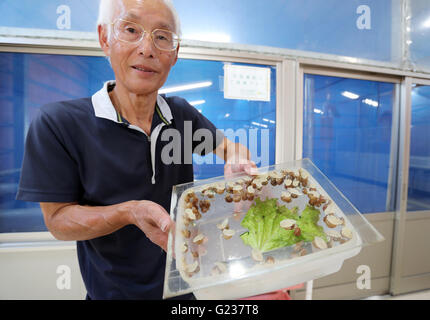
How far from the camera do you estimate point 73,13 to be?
1193 mm

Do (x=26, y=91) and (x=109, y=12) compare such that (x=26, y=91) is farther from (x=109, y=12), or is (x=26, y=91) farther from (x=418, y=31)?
(x=418, y=31)

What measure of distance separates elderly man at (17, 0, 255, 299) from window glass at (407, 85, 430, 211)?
1886mm

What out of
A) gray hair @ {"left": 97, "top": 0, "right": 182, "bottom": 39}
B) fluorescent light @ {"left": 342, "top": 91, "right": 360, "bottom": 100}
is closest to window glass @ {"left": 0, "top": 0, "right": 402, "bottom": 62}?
fluorescent light @ {"left": 342, "top": 91, "right": 360, "bottom": 100}

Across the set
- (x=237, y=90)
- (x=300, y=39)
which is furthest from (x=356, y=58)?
(x=237, y=90)

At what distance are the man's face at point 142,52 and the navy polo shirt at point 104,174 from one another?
0.13 m

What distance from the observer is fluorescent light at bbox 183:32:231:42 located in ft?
4.20

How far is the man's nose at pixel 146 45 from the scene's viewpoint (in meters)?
0.58

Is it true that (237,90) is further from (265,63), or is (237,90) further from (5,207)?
(5,207)

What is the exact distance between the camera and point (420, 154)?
1.77m

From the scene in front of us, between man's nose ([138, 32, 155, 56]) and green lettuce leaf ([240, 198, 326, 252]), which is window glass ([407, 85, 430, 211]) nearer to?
green lettuce leaf ([240, 198, 326, 252])

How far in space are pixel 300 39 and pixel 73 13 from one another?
1446mm

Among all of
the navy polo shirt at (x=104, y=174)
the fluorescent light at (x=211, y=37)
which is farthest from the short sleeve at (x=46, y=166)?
the fluorescent light at (x=211, y=37)

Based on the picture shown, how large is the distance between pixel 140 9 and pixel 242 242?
0.70 m

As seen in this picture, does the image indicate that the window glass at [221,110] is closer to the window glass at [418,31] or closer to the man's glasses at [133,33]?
the man's glasses at [133,33]
